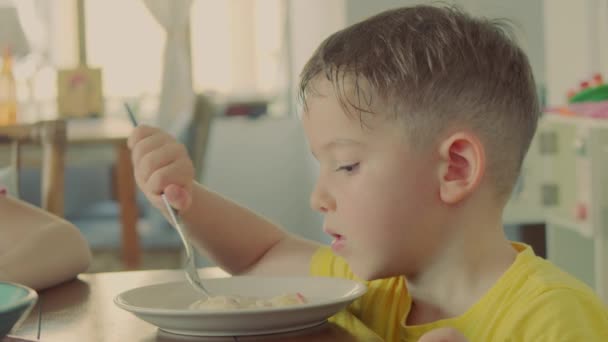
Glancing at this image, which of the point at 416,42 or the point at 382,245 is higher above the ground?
the point at 416,42

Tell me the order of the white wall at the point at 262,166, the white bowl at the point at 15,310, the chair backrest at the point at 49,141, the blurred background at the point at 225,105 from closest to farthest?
the white bowl at the point at 15,310, the chair backrest at the point at 49,141, the blurred background at the point at 225,105, the white wall at the point at 262,166

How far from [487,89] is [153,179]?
328mm

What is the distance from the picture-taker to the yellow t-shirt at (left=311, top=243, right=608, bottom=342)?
0.79m

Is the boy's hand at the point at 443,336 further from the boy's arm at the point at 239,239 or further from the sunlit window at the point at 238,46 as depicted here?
the sunlit window at the point at 238,46

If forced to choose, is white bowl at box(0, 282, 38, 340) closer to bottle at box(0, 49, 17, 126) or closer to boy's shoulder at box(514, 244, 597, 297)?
boy's shoulder at box(514, 244, 597, 297)

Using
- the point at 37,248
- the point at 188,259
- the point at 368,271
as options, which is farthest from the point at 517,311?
the point at 37,248

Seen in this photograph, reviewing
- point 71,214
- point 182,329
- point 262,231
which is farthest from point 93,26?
point 182,329

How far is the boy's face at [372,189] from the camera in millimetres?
895

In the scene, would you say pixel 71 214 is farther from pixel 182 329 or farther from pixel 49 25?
pixel 182 329

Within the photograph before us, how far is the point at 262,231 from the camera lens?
117cm

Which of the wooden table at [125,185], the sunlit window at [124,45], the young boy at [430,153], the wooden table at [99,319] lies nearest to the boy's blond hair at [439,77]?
the young boy at [430,153]

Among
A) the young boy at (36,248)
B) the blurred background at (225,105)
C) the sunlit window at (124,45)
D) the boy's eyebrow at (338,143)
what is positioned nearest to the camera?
the boy's eyebrow at (338,143)

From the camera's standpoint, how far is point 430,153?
2.97ft

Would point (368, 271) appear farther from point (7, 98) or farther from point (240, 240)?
point (7, 98)
